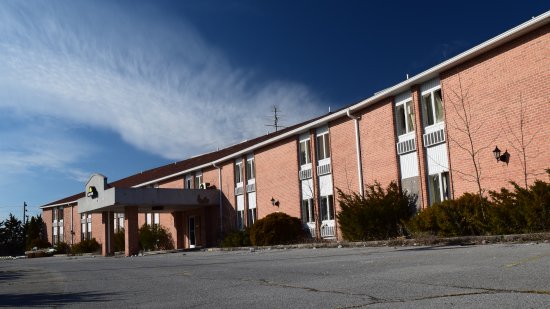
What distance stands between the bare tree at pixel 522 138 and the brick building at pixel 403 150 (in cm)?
3

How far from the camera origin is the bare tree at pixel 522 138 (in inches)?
685

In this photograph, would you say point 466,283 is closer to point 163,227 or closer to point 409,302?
point 409,302

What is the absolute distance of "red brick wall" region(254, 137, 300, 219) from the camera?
30.4 meters

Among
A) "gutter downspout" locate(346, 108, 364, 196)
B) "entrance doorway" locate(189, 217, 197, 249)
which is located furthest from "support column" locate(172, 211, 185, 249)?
"gutter downspout" locate(346, 108, 364, 196)

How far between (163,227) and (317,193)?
802 inches

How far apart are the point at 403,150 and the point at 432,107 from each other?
212 cm

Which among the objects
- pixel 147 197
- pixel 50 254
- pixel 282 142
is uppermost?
pixel 282 142

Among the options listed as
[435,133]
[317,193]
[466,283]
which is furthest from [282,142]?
[466,283]

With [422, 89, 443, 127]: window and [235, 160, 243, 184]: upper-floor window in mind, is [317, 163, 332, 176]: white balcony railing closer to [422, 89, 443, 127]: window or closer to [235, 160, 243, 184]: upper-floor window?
[422, 89, 443, 127]: window

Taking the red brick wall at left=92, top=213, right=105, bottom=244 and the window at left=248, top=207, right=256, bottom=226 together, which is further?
the red brick wall at left=92, top=213, right=105, bottom=244

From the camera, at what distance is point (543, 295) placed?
5.90 meters

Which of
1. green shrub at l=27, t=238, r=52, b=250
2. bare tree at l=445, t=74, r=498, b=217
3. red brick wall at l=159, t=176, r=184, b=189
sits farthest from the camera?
green shrub at l=27, t=238, r=52, b=250

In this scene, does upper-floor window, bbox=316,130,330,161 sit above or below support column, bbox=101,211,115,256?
above

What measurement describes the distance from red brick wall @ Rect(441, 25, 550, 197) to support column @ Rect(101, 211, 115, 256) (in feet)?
85.3
